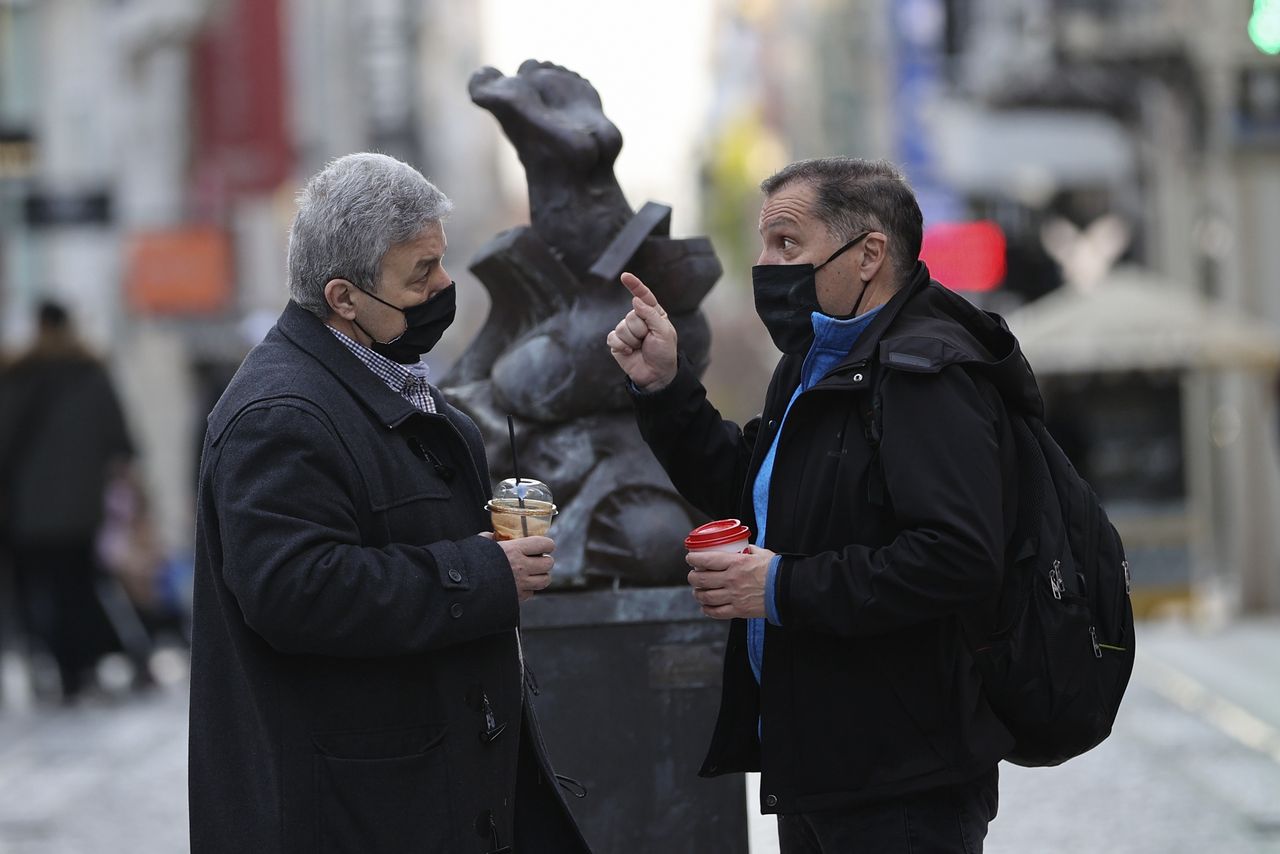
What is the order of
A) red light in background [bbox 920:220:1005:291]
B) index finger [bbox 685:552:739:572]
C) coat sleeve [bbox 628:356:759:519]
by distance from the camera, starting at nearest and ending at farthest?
1. index finger [bbox 685:552:739:572]
2. coat sleeve [bbox 628:356:759:519]
3. red light in background [bbox 920:220:1005:291]

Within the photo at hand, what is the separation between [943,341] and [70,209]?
15.5 meters

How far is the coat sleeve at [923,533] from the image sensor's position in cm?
333

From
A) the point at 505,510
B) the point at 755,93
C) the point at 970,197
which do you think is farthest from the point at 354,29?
the point at 755,93

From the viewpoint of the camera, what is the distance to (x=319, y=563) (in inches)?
129

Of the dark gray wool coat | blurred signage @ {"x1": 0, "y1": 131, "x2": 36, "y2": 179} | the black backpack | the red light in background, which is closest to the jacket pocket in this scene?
the dark gray wool coat

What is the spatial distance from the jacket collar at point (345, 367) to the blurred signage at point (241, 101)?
2182 centimetres

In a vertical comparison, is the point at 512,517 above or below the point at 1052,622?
above

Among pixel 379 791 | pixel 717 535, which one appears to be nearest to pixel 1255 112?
pixel 717 535

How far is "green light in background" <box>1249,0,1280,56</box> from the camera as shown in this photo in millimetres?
9016

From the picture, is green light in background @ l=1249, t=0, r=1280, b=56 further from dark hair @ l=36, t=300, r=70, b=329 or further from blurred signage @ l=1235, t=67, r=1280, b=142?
blurred signage @ l=1235, t=67, r=1280, b=142

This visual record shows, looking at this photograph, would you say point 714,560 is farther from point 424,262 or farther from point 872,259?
point 424,262

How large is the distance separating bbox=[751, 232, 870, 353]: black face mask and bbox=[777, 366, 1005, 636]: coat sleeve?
0.28 meters

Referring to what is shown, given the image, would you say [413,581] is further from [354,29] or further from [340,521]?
[354,29]

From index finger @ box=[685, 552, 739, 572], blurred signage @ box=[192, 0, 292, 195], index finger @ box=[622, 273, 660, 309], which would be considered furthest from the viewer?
blurred signage @ box=[192, 0, 292, 195]
